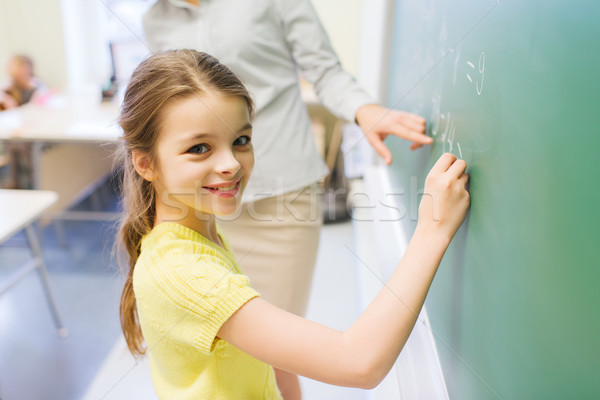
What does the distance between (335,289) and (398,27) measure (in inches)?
38.9

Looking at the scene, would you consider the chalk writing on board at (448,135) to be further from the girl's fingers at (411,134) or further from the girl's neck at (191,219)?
the girl's neck at (191,219)

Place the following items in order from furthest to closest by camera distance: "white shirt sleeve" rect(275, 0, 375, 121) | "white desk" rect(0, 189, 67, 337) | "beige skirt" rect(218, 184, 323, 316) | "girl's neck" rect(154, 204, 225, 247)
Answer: "white desk" rect(0, 189, 67, 337)
"beige skirt" rect(218, 184, 323, 316)
"white shirt sleeve" rect(275, 0, 375, 121)
"girl's neck" rect(154, 204, 225, 247)

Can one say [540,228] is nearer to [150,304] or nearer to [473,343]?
[473,343]

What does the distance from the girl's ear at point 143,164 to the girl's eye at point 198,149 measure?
83 millimetres

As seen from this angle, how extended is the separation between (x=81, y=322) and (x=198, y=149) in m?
1.75

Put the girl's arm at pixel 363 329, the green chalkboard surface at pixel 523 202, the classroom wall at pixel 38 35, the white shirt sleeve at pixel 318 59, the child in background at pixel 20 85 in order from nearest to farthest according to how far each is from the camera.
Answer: the green chalkboard surface at pixel 523 202
the girl's arm at pixel 363 329
the white shirt sleeve at pixel 318 59
the child in background at pixel 20 85
the classroom wall at pixel 38 35

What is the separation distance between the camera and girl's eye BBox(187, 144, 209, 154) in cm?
65

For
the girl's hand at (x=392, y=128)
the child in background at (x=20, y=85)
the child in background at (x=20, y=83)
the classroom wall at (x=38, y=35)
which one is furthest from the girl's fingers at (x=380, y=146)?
the classroom wall at (x=38, y=35)

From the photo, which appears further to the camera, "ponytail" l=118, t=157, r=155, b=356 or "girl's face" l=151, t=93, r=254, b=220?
"ponytail" l=118, t=157, r=155, b=356

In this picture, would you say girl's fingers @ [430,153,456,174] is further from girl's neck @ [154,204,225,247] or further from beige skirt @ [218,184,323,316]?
beige skirt @ [218,184,323,316]

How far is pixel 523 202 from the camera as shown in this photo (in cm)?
49

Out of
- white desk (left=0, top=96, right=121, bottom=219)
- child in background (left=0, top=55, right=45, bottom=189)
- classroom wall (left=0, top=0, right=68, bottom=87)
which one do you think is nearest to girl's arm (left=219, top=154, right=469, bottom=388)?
white desk (left=0, top=96, right=121, bottom=219)

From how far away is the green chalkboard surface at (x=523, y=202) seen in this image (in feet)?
1.24

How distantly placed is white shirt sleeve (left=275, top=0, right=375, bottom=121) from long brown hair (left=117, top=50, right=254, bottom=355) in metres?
0.34
